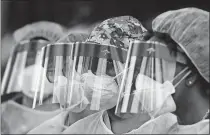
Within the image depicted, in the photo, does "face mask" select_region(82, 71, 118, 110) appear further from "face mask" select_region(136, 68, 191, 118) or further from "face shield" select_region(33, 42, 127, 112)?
"face mask" select_region(136, 68, 191, 118)

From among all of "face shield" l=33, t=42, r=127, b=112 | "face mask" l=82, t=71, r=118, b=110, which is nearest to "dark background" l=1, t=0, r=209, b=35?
"face shield" l=33, t=42, r=127, b=112

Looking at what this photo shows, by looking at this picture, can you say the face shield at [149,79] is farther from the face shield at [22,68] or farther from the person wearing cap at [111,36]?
the face shield at [22,68]

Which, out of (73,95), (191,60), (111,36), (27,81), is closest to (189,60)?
(191,60)

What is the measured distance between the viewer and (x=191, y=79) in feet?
4.07

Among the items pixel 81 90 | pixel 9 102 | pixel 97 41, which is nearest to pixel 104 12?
pixel 97 41

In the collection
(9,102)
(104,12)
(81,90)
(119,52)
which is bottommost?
(9,102)

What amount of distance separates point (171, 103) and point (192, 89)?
82 millimetres

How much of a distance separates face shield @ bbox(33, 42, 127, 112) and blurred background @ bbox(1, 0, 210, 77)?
0.43ft

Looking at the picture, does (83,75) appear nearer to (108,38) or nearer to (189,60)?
(108,38)

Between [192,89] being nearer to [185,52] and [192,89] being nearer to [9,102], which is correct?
[185,52]

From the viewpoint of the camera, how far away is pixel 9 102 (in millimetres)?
1694

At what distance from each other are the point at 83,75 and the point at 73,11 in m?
0.29

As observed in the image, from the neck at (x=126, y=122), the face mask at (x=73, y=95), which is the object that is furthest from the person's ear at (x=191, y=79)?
the face mask at (x=73, y=95)

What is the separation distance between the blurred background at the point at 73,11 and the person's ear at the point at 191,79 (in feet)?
0.77
